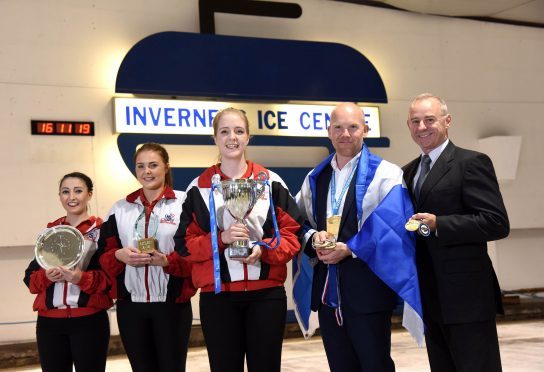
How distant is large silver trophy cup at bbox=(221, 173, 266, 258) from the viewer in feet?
7.91

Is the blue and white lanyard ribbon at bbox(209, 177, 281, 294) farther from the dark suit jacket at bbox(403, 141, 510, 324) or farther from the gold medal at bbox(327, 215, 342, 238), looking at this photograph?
the dark suit jacket at bbox(403, 141, 510, 324)

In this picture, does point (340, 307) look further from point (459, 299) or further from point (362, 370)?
point (459, 299)

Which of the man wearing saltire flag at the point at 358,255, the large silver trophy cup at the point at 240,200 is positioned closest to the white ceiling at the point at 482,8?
the man wearing saltire flag at the point at 358,255

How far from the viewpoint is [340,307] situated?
8.42 feet

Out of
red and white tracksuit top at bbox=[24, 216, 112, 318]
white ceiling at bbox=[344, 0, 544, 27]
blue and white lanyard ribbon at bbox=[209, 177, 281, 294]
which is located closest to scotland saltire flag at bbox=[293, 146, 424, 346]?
blue and white lanyard ribbon at bbox=[209, 177, 281, 294]

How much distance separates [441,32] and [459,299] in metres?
5.84

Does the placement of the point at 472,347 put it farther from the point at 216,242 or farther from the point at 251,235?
the point at 216,242

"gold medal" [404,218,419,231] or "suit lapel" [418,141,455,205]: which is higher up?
"suit lapel" [418,141,455,205]

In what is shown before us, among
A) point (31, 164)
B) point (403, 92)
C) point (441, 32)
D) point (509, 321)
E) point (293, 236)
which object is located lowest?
point (509, 321)

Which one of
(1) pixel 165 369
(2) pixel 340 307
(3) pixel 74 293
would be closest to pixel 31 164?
(3) pixel 74 293

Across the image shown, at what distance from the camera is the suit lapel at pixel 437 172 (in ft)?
8.79

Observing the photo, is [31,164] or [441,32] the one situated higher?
[441,32]

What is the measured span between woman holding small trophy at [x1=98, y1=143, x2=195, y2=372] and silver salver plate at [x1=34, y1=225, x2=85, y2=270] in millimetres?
110

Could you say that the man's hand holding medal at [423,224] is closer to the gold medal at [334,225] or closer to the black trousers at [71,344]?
the gold medal at [334,225]
